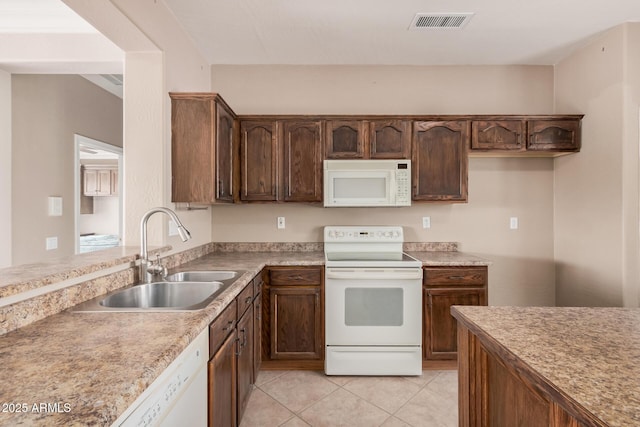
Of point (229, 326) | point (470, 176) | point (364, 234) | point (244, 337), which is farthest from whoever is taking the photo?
point (470, 176)

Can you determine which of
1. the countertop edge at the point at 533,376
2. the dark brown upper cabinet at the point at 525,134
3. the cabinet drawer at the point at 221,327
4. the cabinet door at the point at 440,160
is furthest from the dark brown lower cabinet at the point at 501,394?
the dark brown upper cabinet at the point at 525,134

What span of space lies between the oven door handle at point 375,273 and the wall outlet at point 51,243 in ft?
8.14

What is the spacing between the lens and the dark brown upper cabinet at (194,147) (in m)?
2.28

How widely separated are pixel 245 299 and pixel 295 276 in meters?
0.69

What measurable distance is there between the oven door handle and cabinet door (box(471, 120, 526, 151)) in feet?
4.11

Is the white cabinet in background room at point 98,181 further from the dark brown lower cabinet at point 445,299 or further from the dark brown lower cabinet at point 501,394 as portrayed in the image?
the dark brown lower cabinet at point 501,394

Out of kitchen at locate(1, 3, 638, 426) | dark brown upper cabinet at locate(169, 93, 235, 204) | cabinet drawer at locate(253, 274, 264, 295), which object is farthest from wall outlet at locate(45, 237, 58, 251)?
cabinet drawer at locate(253, 274, 264, 295)

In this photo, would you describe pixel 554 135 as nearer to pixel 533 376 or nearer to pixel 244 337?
pixel 533 376

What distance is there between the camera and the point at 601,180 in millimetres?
2621

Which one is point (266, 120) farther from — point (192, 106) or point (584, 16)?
point (584, 16)

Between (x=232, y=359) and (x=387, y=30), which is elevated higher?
(x=387, y=30)

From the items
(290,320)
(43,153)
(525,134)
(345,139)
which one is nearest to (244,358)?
(290,320)

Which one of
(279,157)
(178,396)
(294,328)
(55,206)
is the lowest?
(294,328)

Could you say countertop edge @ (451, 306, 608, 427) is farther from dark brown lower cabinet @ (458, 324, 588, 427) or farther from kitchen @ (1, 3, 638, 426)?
kitchen @ (1, 3, 638, 426)
